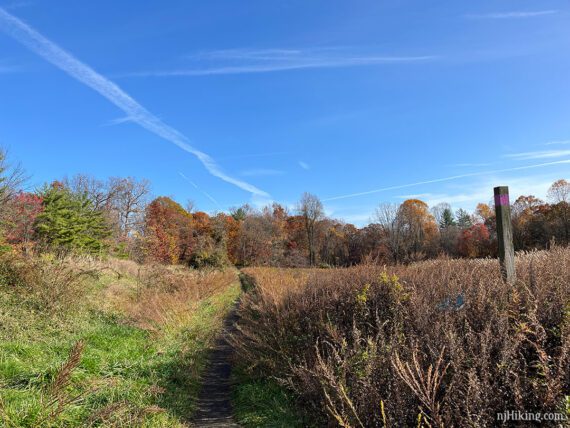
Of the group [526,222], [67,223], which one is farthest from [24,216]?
[526,222]

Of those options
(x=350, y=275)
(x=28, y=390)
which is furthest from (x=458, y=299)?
(x=28, y=390)

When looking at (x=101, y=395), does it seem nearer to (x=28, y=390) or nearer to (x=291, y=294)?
(x=28, y=390)

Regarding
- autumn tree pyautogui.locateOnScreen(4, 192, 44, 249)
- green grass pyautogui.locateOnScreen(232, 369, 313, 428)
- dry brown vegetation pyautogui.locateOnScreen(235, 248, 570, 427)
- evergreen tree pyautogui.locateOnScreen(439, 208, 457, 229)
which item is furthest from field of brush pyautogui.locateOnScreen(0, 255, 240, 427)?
evergreen tree pyautogui.locateOnScreen(439, 208, 457, 229)

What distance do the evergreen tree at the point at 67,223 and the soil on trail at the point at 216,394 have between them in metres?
19.9

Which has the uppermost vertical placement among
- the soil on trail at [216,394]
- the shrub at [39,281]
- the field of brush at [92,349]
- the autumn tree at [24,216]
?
the autumn tree at [24,216]

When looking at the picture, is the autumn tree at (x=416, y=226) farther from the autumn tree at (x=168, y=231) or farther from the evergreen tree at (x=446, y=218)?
the autumn tree at (x=168, y=231)

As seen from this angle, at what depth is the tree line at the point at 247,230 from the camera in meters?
27.5

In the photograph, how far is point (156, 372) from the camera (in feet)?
21.6

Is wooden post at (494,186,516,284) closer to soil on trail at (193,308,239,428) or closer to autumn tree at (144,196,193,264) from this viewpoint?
soil on trail at (193,308,239,428)

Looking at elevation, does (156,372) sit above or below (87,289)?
below

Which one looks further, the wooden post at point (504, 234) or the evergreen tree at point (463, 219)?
the evergreen tree at point (463, 219)

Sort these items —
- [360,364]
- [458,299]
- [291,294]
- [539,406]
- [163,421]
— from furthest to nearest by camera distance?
[291,294]
[163,421]
[458,299]
[360,364]
[539,406]

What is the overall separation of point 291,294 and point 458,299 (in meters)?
4.26

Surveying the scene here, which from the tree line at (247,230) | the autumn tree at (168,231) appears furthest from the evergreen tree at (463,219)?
the autumn tree at (168,231)
